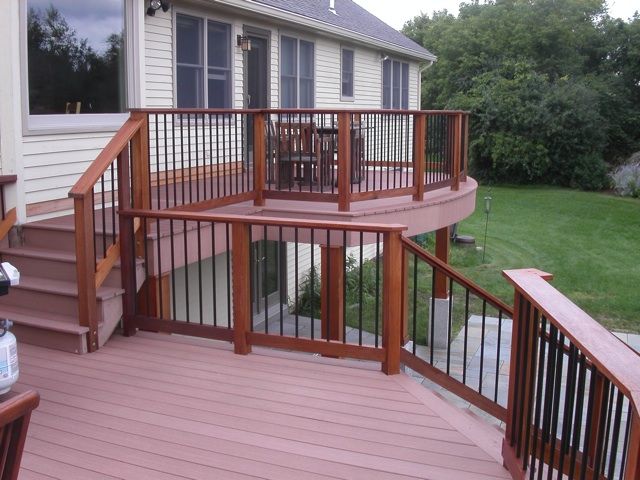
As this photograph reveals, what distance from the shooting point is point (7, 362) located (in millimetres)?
4113

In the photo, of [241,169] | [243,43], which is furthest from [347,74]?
[241,169]

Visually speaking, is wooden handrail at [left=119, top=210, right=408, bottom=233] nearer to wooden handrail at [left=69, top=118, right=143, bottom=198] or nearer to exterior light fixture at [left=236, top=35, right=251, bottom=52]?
wooden handrail at [left=69, top=118, right=143, bottom=198]

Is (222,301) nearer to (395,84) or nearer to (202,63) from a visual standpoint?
(202,63)

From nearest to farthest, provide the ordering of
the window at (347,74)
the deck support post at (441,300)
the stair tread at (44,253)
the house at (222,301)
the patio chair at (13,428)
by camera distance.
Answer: the patio chair at (13,428), the house at (222,301), the stair tread at (44,253), the deck support post at (441,300), the window at (347,74)

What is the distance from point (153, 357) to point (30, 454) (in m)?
1.51

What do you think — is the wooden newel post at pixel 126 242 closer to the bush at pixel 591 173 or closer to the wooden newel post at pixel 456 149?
the wooden newel post at pixel 456 149

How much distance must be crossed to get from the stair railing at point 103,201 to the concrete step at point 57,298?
0.39ft

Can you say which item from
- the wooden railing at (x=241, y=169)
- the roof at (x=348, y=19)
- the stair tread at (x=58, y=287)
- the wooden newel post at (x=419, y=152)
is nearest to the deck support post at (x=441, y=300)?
the wooden railing at (x=241, y=169)

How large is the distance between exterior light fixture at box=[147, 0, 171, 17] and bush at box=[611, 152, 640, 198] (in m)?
20.7

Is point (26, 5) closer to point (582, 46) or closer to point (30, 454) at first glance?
point (30, 454)

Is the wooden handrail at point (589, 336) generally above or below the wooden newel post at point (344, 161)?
below

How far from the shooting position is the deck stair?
17.3 ft

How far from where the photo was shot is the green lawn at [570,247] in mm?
14156

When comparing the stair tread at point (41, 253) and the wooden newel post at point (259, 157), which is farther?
the wooden newel post at point (259, 157)
